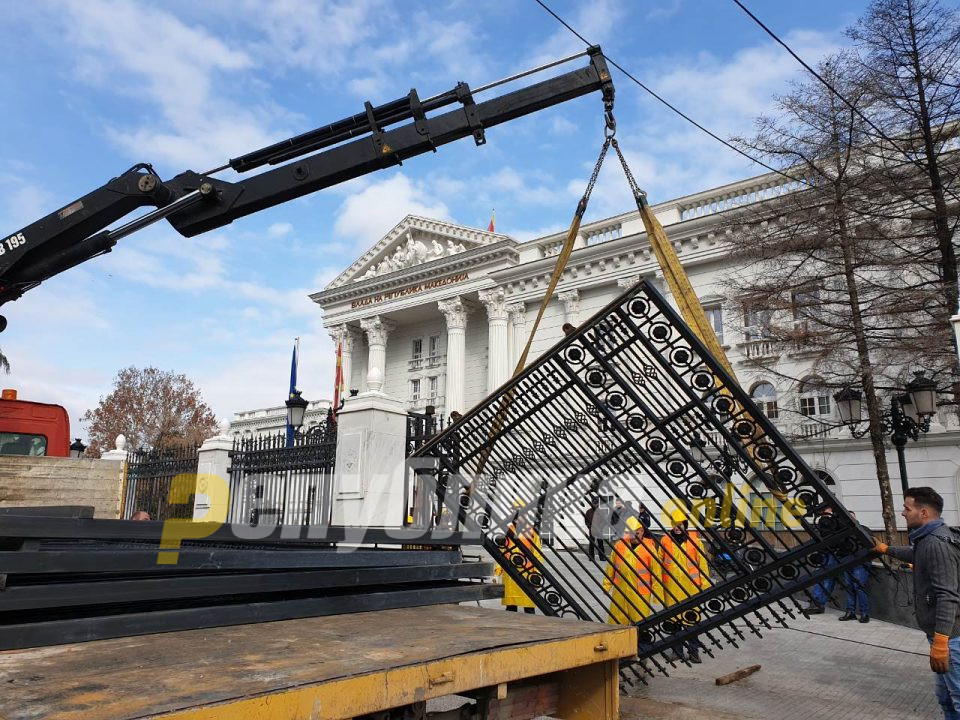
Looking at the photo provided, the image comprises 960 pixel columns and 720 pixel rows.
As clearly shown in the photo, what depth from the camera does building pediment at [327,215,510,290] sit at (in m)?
35.4

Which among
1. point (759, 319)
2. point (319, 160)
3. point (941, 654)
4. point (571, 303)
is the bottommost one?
point (941, 654)

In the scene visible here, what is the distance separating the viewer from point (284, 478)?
1238cm

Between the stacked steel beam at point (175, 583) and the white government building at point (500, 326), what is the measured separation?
672 cm

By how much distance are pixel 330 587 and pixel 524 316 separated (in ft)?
96.2

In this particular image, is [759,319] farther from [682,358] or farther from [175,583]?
[175,583]

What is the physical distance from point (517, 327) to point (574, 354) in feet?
92.5

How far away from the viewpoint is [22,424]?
467 inches

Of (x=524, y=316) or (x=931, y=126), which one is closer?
(x=931, y=126)

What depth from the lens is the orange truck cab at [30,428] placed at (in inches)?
461

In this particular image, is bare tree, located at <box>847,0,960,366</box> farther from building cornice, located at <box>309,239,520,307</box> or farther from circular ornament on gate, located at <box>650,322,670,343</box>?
building cornice, located at <box>309,239,520,307</box>

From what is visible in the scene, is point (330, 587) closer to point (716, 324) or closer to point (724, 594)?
point (724, 594)

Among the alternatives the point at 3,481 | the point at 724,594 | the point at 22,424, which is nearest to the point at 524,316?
the point at 22,424

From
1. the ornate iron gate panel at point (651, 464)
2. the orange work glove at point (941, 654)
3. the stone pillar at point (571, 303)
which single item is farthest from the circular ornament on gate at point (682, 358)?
the stone pillar at point (571, 303)

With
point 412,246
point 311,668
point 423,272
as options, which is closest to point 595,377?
point 311,668
